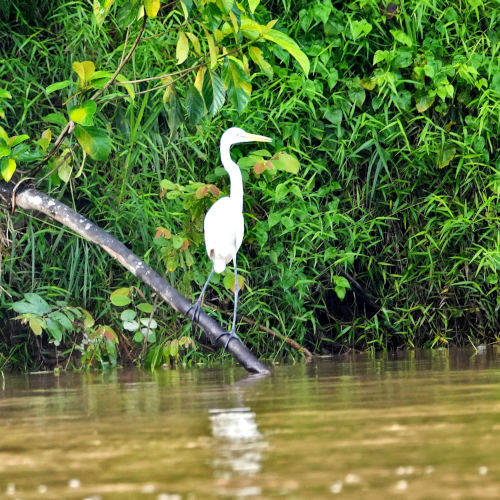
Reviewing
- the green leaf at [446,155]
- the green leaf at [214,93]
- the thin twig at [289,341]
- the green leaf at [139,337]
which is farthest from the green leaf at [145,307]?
the green leaf at [446,155]

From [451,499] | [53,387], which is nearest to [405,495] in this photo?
[451,499]

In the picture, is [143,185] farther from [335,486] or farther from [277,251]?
[335,486]

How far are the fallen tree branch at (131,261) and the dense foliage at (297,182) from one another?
560 mm

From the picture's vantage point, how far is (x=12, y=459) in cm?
186

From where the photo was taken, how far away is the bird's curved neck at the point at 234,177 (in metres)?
4.80

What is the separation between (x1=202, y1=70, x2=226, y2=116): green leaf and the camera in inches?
158

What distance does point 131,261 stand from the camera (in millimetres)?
4293

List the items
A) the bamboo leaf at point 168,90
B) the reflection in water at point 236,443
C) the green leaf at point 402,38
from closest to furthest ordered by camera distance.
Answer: the reflection in water at point 236,443, the bamboo leaf at point 168,90, the green leaf at point 402,38

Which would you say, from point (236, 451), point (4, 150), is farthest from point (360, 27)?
point (236, 451)

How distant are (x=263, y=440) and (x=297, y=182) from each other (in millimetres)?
3496

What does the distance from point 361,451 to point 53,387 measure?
8.09ft

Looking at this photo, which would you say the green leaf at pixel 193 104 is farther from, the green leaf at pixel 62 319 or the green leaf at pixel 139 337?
the green leaf at pixel 139 337

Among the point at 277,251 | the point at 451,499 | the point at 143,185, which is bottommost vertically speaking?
the point at 451,499

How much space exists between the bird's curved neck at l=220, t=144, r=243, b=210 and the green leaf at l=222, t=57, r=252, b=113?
84 centimetres
